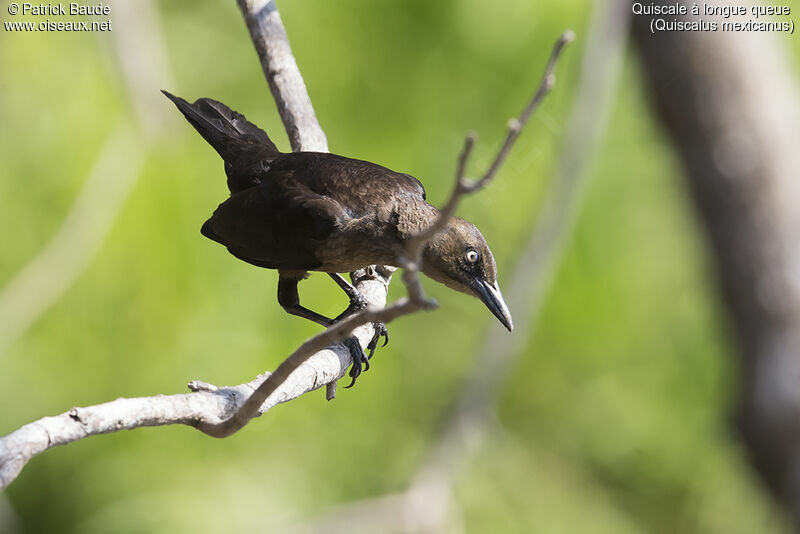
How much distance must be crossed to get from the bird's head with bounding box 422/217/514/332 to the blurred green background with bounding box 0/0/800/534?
1.39 meters

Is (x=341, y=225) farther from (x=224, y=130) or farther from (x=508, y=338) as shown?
(x=508, y=338)

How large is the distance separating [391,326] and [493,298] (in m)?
1.52

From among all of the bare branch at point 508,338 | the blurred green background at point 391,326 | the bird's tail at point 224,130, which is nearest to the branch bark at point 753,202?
the bare branch at point 508,338

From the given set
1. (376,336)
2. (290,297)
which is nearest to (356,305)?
(376,336)

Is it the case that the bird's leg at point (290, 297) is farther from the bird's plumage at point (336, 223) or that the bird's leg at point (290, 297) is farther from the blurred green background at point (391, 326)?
the blurred green background at point (391, 326)

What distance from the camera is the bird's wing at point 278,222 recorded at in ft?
7.85

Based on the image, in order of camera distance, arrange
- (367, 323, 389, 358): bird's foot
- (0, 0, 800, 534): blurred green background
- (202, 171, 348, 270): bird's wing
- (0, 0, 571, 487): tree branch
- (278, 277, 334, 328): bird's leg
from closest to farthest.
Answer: (0, 0, 571, 487): tree branch < (202, 171, 348, 270): bird's wing < (367, 323, 389, 358): bird's foot < (278, 277, 334, 328): bird's leg < (0, 0, 800, 534): blurred green background

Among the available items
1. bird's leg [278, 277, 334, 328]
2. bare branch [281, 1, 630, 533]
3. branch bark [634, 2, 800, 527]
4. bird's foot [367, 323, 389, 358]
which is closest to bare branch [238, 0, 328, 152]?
bird's leg [278, 277, 334, 328]

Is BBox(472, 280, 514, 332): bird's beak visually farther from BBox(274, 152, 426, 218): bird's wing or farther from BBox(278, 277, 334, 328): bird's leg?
BBox(278, 277, 334, 328): bird's leg

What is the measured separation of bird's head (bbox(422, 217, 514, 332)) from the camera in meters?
2.30

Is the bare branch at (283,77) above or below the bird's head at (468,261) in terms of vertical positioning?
above

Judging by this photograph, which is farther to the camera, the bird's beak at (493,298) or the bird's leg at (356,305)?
the bird's leg at (356,305)

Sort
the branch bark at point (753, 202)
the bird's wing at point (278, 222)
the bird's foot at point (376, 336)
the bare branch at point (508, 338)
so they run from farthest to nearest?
the bare branch at point (508, 338) → the branch bark at point (753, 202) → the bird's foot at point (376, 336) → the bird's wing at point (278, 222)

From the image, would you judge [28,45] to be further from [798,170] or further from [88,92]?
[798,170]
